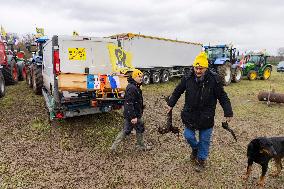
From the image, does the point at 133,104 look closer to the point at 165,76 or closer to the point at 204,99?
the point at 204,99

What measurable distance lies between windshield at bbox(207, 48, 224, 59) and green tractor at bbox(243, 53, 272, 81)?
3.03m

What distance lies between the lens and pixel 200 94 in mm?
5238

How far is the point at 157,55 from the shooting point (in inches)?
720

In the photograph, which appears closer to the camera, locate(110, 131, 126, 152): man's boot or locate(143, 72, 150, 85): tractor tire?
locate(110, 131, 126, 152): man's boot

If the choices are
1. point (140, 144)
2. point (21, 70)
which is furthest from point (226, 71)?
point (140, 144)

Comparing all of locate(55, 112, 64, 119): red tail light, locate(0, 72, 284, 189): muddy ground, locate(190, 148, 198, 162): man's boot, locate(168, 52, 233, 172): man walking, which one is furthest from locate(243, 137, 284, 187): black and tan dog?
locate(55, 112, 64, 119): red tail light

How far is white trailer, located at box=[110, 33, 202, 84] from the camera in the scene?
16.7 m

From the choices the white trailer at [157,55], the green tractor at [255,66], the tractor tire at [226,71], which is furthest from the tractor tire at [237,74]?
the white trailer at [157,55]

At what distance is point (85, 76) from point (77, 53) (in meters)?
0.96

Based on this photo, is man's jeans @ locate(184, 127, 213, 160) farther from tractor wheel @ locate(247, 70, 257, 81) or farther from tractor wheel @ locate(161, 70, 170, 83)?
tractor wheel @ locate(247, 70, 257, 81)

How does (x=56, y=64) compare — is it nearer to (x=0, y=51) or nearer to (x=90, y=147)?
(x=90, y=147)

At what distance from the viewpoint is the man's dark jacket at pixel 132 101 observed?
585 centimetres

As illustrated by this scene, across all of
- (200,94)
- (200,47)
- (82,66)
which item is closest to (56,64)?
(82,66)

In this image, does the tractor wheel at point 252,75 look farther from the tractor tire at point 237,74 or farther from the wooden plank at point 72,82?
A: the wooden plank at point 72,82
